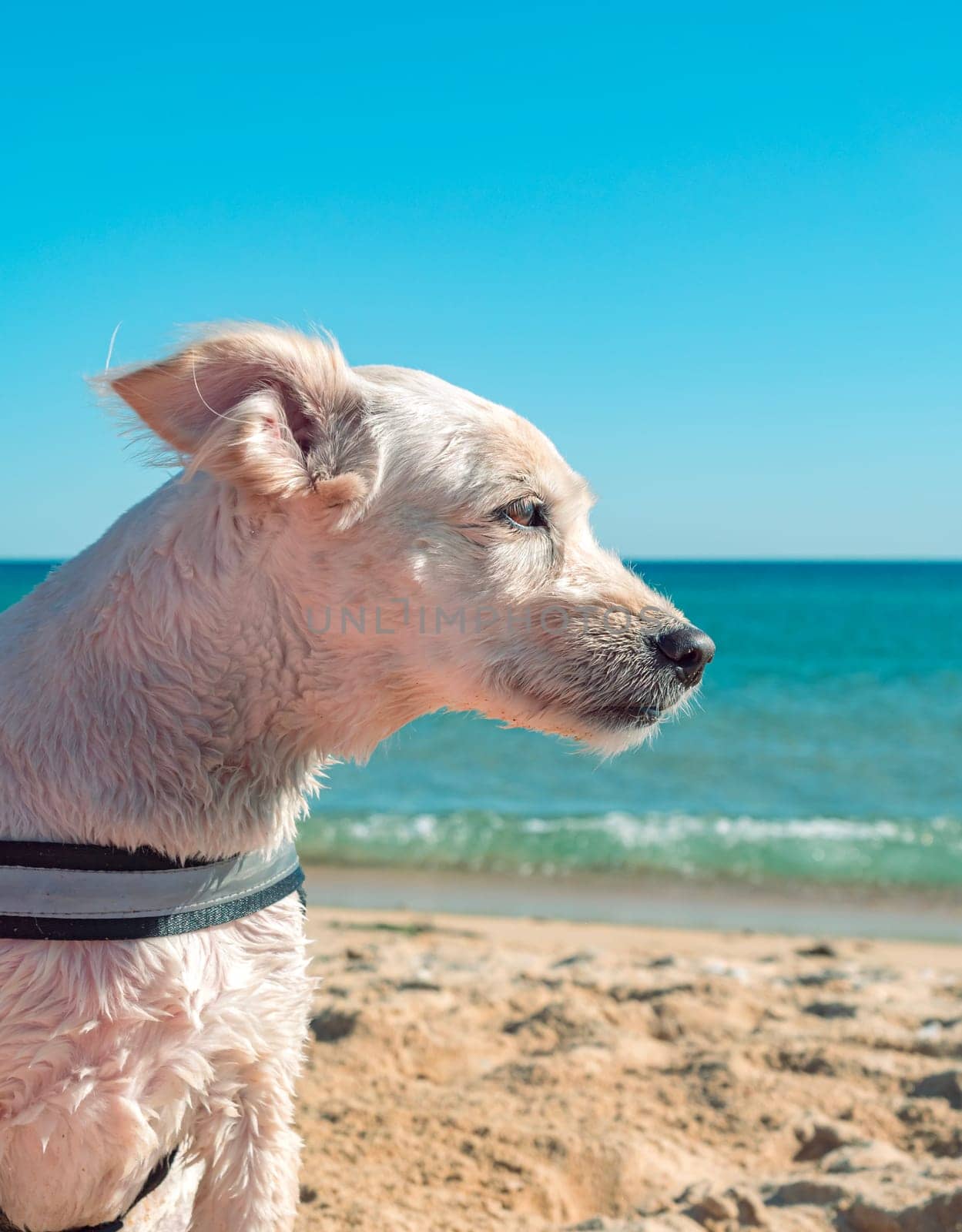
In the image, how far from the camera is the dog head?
1993 millimetres

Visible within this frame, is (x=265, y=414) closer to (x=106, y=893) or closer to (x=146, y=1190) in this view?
(x=106, y=893)

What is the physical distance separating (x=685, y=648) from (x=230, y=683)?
3.28ft

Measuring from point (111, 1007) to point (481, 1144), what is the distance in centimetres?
204

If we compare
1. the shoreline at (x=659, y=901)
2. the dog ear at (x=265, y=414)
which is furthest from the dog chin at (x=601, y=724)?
the shoreline at (x=659, y=901)

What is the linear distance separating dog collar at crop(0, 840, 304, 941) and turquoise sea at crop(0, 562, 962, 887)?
58 cm

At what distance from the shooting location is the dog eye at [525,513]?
7.31 feet

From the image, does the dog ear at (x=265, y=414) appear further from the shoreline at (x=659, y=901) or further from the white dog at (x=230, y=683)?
the shoreline at (x=659, y=901)

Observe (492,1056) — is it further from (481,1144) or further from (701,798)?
(701,798)

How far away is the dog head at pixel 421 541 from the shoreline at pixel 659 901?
19.7ft

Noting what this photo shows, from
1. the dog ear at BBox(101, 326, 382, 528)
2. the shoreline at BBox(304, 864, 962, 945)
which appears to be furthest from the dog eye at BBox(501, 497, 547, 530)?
the shoreline at BBox(304, 864, 962, 945)

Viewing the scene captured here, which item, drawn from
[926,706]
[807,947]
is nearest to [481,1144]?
[807,947]

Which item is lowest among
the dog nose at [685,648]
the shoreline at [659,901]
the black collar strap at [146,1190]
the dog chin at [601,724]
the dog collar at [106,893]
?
the shoreline at [659,901]

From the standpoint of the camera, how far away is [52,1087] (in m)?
1.83

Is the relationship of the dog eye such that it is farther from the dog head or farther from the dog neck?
the dog neck
